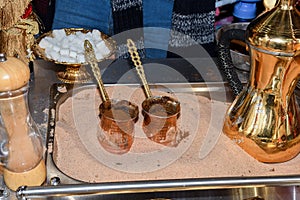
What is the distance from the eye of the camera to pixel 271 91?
0.83 meters

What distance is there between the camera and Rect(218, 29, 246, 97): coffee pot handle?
94cm

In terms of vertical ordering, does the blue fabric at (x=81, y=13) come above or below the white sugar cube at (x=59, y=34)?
below

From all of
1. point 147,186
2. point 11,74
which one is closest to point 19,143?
point 11,74

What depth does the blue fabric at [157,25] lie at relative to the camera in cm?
141

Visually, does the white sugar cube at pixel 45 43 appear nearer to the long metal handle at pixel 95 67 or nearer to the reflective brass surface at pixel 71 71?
the reflective brass surface at pixel 71 71

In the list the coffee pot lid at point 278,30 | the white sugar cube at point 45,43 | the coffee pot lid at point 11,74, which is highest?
the coffee pot lid at point 278,30

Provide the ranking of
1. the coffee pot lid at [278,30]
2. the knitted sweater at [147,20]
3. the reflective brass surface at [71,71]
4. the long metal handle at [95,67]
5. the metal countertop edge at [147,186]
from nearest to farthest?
the metal countertop edge at [147,186] → the coffee pot lid at [278,30] → the long metal handle at [95,67] → the reflective brass surface at [71,71] → the knitted sweater at [147,20]

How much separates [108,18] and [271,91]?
0.71 meters

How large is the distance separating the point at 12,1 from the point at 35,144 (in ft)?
0.98

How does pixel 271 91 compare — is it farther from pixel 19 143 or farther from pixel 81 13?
pixel 81 13

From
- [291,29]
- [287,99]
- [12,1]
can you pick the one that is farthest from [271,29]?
[12,1]

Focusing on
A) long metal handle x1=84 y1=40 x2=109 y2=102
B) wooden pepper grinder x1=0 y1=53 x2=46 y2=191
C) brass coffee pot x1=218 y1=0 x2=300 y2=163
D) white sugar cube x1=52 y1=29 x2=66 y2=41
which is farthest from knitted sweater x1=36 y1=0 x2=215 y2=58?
wooden pepper grinder x1=0 y1=53 x2=46 y2=191

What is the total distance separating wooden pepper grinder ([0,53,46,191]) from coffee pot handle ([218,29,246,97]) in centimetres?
40

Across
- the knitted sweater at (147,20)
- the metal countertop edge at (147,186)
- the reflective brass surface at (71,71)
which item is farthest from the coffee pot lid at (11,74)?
the knitted sweater at (147,20)
